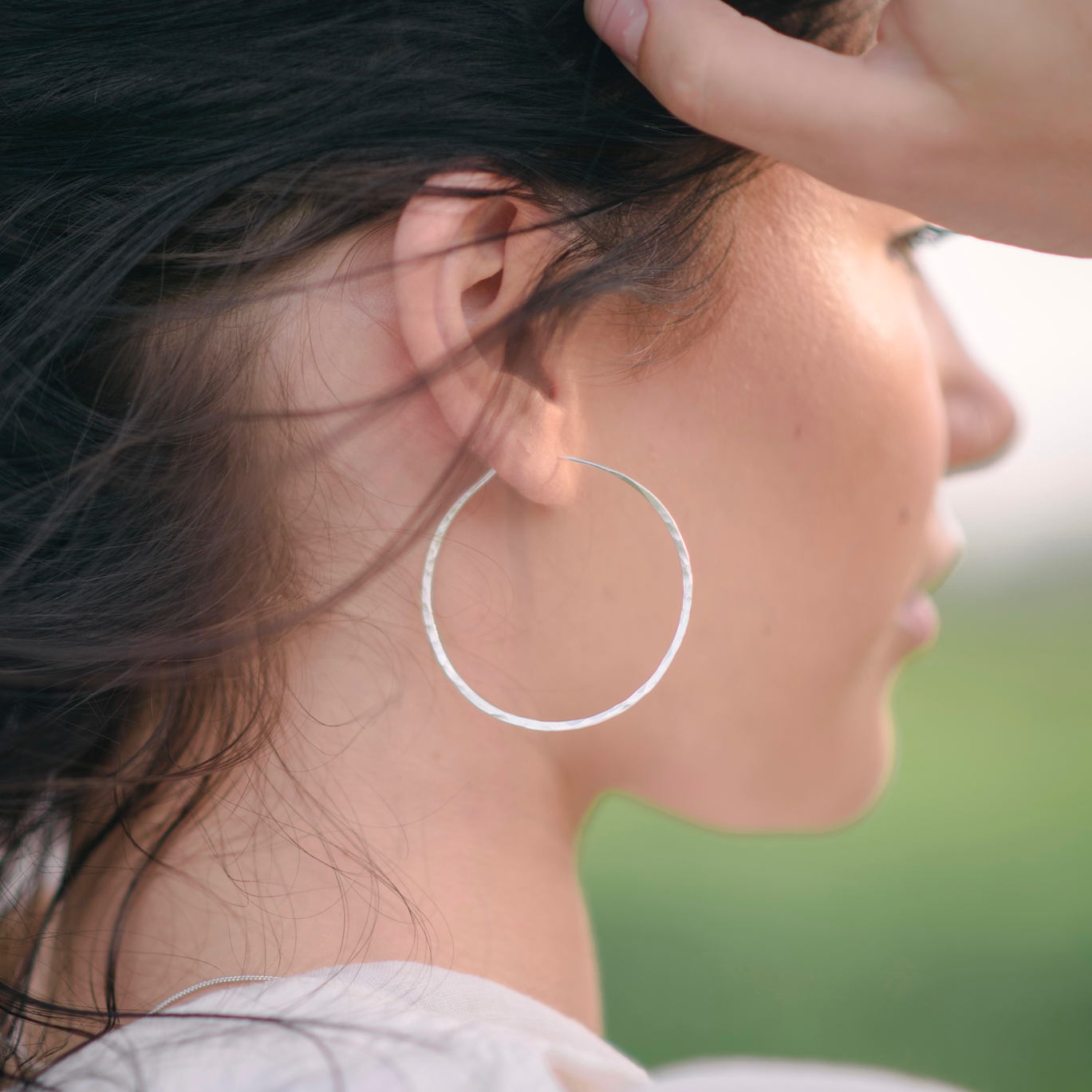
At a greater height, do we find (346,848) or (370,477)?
(370,477)

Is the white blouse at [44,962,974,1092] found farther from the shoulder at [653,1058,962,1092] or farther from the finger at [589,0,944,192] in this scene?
the finger at [589,0,944,192]

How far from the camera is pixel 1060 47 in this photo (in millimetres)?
516

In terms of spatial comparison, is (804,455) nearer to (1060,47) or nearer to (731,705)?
(731,705)

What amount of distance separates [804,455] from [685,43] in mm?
354

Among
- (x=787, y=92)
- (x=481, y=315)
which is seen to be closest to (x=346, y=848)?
(x=481, y=315)

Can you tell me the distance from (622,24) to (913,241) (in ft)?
1.39

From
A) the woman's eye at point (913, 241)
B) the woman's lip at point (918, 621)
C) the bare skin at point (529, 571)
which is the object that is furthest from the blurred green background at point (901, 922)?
the woman's eye at point (913, 241)

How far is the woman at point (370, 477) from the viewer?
640mm

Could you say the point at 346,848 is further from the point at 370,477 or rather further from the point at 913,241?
the point at 913,241

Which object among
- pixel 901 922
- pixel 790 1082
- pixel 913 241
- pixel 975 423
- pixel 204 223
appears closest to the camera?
pixel 790 1082

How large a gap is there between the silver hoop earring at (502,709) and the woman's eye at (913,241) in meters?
0.36

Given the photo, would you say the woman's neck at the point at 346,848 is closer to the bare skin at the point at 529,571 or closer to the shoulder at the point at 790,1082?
the bare skin at the point at 529,571

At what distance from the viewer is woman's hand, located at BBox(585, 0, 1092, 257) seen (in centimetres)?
52

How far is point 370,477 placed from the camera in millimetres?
699
